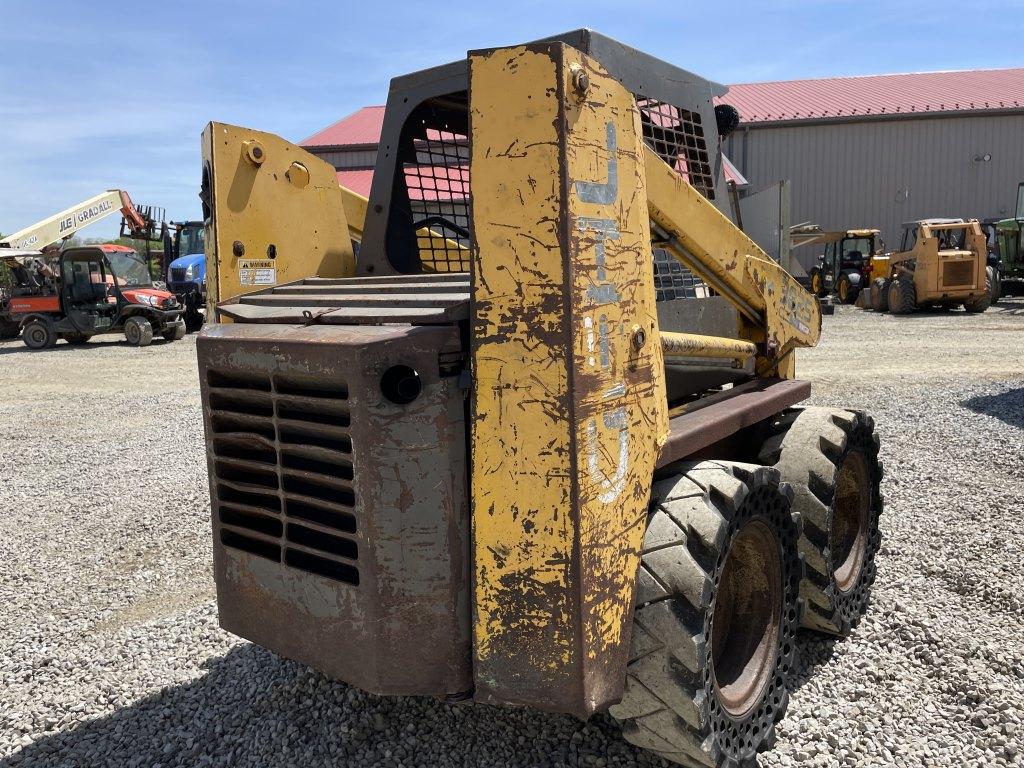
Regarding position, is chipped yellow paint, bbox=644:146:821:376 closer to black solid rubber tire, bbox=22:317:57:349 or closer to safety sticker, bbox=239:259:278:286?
safety sticker, bbox=239:259:278:286

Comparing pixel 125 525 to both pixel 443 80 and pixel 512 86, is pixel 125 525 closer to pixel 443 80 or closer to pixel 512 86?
pixel 443 80

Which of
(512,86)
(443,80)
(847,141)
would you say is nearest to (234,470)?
(512,86)

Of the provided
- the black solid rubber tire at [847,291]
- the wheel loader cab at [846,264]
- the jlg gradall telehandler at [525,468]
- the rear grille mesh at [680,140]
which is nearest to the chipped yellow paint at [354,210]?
the jlg gradall telehandler at [525,468]

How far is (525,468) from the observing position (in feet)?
6.72

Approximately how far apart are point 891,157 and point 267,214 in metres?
27.9

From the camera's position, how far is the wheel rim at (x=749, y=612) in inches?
106

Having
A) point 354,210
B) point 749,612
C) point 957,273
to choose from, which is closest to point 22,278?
point 354,210

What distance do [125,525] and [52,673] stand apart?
1.99m

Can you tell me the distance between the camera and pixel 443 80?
3160 millimetres

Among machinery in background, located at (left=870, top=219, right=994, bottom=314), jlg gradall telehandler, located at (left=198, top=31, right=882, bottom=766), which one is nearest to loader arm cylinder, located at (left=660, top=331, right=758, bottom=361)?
jlg gradall telehandler, located at (left=198, top=31, right=882, bottom=766)

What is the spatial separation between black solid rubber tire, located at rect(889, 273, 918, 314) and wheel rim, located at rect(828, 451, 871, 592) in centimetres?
1705

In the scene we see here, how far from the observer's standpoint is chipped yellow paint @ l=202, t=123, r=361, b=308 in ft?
10.2

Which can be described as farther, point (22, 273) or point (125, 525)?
point (22, 273)

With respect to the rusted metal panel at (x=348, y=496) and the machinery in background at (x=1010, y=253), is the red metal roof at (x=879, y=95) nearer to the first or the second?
the machinery in background at (x=1010, y=253)
